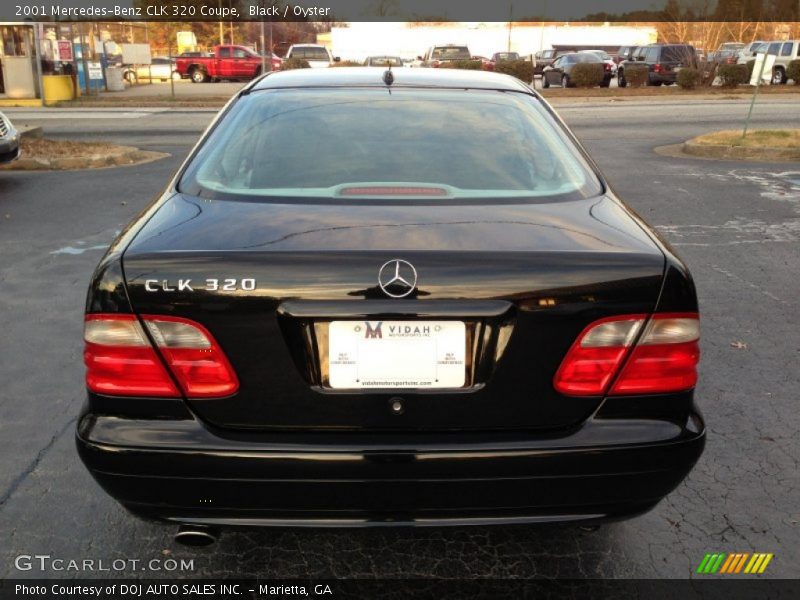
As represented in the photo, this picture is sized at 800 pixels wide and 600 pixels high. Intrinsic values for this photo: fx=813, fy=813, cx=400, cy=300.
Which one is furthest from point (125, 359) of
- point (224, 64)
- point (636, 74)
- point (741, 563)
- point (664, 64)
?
point (224, 64)

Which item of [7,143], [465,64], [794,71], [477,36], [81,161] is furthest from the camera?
[477,36]

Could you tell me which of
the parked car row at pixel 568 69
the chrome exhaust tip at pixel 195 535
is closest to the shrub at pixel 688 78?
the parked car row at pixel 568 69

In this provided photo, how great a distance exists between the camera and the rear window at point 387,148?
276 cm

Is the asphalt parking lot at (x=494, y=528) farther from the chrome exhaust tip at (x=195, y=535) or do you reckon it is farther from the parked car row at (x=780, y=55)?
the parked car row at (x=780, y=55)

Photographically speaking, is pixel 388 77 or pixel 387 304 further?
pixel 388 77

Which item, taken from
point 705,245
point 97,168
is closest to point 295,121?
point 705,245

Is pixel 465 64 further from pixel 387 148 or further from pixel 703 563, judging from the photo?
pixel 703 563

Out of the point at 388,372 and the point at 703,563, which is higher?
the point at 388,372

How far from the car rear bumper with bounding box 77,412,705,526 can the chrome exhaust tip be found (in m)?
0.16

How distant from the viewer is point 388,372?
6.98ft

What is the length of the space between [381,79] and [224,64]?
137ft

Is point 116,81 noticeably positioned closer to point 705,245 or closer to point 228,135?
point 705,245

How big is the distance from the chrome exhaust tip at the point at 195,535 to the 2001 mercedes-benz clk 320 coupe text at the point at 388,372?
15 centimetres

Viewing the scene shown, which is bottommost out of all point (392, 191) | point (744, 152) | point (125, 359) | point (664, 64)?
point (744, 152)
